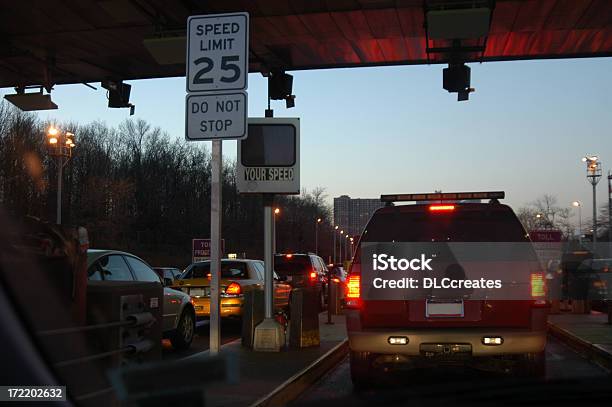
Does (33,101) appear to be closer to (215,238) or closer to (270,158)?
(270,158)

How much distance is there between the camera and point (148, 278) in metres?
10.4

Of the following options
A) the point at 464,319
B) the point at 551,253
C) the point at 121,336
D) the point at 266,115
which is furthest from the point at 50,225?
the point at 551,253

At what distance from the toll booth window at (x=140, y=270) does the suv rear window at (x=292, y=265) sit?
33.0 feet

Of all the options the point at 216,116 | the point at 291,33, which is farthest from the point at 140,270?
the point at 216,116

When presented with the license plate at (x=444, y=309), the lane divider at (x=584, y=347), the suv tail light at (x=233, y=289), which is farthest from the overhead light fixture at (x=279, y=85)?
the lane divider at (x=584, y=347)

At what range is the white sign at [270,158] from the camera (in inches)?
364

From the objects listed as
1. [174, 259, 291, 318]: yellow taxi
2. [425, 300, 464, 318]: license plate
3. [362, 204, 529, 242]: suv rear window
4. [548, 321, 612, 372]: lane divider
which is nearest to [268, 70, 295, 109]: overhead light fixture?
[362, 204, 529, 242]: suv rear window

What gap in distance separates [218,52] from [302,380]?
399 cm

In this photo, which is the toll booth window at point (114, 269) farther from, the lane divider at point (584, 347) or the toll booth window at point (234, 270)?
the lane divider at point (584, 347)

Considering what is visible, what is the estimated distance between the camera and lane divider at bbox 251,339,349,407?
248 inches

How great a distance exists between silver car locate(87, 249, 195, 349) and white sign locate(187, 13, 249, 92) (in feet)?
12.0

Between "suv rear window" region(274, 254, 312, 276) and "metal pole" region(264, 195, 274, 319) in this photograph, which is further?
"suv rear window" region(274, 254, 312, 276)

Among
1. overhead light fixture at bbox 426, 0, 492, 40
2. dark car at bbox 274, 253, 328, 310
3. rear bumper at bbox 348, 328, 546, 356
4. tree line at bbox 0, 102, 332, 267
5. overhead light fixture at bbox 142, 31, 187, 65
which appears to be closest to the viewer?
rear bumper at bbox 348, 328, 546, 356

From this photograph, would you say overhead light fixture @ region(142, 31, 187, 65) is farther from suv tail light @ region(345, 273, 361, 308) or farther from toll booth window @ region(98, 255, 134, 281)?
suv tail light @ region(345, 273, 361, 308)
